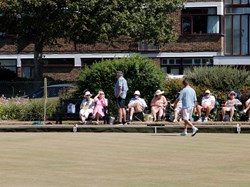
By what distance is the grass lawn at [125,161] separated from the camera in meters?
12.0

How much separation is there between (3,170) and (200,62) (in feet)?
122

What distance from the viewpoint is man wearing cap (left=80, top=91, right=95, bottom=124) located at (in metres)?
26.6

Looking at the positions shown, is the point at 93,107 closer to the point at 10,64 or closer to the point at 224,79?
the point at 224,79

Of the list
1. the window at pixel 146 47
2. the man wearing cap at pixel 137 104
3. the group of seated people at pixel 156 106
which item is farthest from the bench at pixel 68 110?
the window at pixel 146 47

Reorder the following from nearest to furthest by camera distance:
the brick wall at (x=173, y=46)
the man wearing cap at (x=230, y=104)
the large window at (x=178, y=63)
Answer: the man wearing cap at (x=230, y=104)
the brick wall at (x=173, y=46)
the large window at (x=178, y=63)

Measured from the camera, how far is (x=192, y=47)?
49.8 meters

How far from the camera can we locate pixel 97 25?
4000 centimetres

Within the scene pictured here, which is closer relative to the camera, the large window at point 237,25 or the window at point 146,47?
the large window at point 237,25

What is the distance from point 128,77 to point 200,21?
20.4 m

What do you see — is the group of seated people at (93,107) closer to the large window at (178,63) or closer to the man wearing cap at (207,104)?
the man wearing cap at (207,104)

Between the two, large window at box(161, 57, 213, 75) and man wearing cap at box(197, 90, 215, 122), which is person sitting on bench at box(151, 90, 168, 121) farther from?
large window at box(161, 57, 213, 75)

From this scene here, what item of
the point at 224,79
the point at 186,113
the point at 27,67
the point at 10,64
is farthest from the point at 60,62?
the point at 186,113

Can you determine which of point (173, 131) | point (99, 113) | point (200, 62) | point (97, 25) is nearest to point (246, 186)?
point (173, 131)

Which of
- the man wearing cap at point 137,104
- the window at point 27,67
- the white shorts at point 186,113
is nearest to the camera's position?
the white shorts at point 186,113
